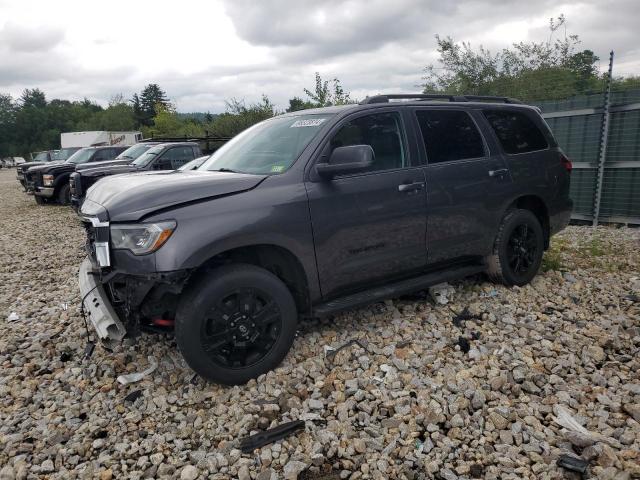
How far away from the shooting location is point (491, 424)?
8.91 feet

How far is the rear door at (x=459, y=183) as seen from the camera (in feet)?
13.1

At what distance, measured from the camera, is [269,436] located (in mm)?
2670

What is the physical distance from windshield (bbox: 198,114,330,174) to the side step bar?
109 cm

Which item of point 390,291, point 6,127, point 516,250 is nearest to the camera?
point 390,291

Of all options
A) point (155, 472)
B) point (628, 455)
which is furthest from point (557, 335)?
point (155, 472)

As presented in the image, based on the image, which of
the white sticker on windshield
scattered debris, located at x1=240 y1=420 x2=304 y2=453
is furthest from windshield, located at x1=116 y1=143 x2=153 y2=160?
Answer: scattered debris, located at x1=240 y1=420 x2=304 y2=453

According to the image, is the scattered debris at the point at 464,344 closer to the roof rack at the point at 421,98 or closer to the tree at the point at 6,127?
the roof rack at the point at 421,98

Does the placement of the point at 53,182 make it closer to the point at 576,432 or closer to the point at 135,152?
the point at 135,152

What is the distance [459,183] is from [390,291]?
4.01ft

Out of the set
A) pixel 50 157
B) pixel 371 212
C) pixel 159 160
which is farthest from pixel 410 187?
pixel 50 157

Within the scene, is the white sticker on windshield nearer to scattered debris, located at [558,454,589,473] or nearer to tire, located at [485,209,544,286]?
tire, located at [485,209,544,286]

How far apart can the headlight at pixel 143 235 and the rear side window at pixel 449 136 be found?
2327mm

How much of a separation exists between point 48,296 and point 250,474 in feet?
13.6

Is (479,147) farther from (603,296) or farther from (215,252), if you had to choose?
(215,252)
